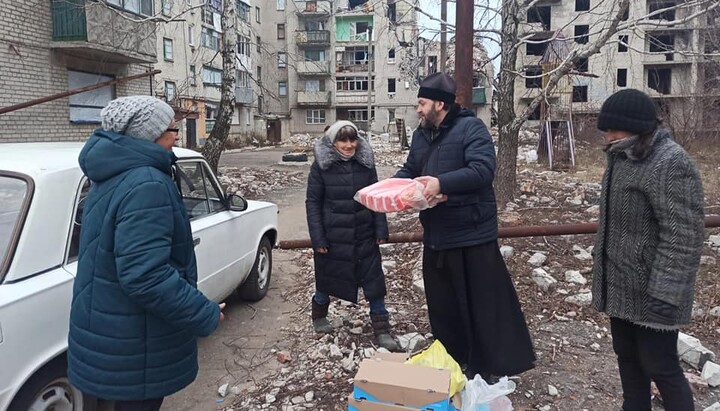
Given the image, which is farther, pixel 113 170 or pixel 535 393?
pixel 535 393

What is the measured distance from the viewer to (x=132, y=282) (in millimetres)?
1872

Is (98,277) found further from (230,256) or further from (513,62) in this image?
(513,62)

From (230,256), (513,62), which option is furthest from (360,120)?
(230,256)

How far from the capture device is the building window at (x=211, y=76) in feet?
124

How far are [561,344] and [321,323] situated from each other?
1852 mm

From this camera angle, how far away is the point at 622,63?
4334 centimetres

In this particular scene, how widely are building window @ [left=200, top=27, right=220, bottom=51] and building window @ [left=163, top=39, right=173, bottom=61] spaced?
3.64 metres

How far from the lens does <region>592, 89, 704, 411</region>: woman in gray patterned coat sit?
2.27 meters

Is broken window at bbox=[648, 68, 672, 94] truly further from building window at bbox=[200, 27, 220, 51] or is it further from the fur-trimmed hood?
the fur-trimmed hood

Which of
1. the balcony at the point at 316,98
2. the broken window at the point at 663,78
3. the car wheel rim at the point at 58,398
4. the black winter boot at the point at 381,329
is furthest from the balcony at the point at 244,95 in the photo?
the car wheel rim at the point at 58,398

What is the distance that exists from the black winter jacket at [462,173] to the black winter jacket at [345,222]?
0.81 meters

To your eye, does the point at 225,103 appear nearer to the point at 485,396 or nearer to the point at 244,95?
the point at 485,396

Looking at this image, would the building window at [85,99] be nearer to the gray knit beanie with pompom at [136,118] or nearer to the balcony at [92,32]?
the balcony at [92,32]

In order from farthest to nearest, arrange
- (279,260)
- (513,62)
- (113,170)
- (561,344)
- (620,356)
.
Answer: (513,62) → (279,260) → (561,344) → (620,356) → (113,170)
